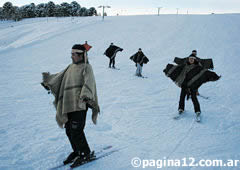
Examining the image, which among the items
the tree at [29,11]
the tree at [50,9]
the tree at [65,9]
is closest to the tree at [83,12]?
the tree at [65,9]

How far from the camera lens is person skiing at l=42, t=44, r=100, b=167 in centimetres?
307

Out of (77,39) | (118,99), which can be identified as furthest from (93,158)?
(77,39)

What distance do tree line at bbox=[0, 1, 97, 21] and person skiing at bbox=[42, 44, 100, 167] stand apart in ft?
297

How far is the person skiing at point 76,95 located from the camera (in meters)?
3.07

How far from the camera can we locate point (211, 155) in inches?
147

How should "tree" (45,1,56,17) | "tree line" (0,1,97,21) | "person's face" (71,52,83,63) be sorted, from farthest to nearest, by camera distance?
"tree" (45,1,56,17), "tree line" (0,1,97,21), "person's face" (71,52,83,63)

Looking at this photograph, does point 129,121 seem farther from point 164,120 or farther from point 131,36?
point 131,36

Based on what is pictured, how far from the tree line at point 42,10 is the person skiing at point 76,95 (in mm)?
90600

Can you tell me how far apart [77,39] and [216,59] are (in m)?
17.1

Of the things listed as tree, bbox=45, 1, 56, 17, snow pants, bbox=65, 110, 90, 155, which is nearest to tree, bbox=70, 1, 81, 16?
tree, bbox=45, 1, 56, 17

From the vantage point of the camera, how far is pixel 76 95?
10.3 ft

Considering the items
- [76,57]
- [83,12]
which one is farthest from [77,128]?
[83,12]

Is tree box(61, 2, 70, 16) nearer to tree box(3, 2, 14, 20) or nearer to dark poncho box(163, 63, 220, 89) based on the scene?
tree box(3, 2, 14, 20)

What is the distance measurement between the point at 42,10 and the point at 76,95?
340 ft
